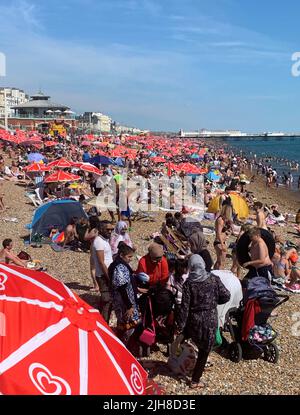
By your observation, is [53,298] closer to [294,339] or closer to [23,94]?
[294,339]

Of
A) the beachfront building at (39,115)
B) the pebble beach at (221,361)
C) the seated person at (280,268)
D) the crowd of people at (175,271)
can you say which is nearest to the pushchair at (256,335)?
the pebble beach at (221,361)

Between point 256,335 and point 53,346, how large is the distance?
10.1ft

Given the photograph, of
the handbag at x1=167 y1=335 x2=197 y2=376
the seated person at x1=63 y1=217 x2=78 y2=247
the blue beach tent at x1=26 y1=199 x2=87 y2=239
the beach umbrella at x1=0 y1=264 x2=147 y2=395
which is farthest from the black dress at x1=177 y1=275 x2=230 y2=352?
the blue beach tent at x1=26 y1=199 x2=87 y2=239

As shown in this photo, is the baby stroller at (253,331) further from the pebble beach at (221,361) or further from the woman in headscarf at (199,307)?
the woman in headscarf at (199,307)

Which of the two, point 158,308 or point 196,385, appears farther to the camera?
point 158,308

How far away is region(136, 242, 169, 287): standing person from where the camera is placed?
5.11m

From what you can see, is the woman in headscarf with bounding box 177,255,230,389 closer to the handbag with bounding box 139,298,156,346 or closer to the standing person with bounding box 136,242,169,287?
the handbag with bounding box 139,298,156,346

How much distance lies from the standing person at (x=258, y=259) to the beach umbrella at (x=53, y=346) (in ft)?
10.9

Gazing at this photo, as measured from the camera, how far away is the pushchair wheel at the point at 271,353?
522 cm

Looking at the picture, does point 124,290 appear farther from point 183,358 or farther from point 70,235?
point 70,235

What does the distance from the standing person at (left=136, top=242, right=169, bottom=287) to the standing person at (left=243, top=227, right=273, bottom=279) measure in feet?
5.37

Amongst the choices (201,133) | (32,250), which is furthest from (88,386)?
(201,133)

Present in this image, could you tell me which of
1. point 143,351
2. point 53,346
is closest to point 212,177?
point 143,351

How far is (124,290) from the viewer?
4684mm
